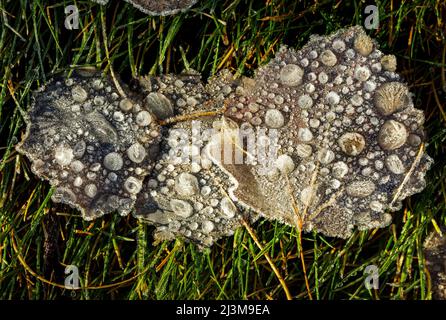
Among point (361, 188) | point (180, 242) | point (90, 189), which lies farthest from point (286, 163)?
point (90, 189)

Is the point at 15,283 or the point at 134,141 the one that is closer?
the point at 134,141

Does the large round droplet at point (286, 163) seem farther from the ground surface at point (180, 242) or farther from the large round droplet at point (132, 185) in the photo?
the large round droplet at point (132, 185)

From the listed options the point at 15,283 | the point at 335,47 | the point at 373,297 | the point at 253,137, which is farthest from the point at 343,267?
the point at 15,283

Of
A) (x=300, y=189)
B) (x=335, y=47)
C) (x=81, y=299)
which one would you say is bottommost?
(x=81, y=299)

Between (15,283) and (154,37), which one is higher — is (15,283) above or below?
below

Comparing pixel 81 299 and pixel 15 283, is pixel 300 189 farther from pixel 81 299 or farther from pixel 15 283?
pixel 15 283

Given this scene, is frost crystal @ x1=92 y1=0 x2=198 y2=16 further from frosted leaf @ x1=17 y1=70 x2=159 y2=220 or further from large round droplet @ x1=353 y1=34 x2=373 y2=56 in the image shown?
large round droplet @ x1=353 y1=34 x2=373 y2=56

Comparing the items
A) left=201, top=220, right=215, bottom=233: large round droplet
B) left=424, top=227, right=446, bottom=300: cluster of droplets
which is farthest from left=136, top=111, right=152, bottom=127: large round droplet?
left=424, top=227, right=446, bottom=300: cluster of droplets
